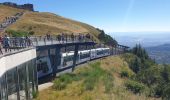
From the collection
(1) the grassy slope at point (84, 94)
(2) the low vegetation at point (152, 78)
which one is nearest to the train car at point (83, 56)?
(2) the low vegetation at point (152, 78)

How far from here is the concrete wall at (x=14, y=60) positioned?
22.0 metres

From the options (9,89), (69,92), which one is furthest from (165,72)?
(9,89)

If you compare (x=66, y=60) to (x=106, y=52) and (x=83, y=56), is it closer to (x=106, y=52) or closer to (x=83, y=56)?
(x=83, y=56)

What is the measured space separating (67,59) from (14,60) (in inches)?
1340

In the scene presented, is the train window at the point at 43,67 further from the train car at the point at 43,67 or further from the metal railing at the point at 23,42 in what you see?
the metal railing at the point at 23,42

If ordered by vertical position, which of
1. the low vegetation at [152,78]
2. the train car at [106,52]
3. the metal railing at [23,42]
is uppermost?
the metal railing at [23,42]

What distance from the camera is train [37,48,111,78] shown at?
46728 mm

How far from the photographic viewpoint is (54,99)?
34.0 metres

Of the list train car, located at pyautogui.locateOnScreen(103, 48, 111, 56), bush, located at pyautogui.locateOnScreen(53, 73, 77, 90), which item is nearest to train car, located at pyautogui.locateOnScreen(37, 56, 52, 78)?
bush, located at pyautogui.locateOnScreen(53, 73, 77, 90)

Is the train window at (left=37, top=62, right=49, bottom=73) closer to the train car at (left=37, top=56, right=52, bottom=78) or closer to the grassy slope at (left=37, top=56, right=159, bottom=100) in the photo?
the train car at (left=37, top=56, right=52, bottom=78)

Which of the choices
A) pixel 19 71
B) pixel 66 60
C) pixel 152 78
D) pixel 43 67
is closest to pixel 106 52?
pixel 152 78

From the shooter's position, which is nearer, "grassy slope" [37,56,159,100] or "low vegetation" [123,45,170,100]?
"grassy slope" [37,56,159,100]

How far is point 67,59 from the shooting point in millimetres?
59719

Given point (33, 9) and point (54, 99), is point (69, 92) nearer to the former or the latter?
point (54, 99)
